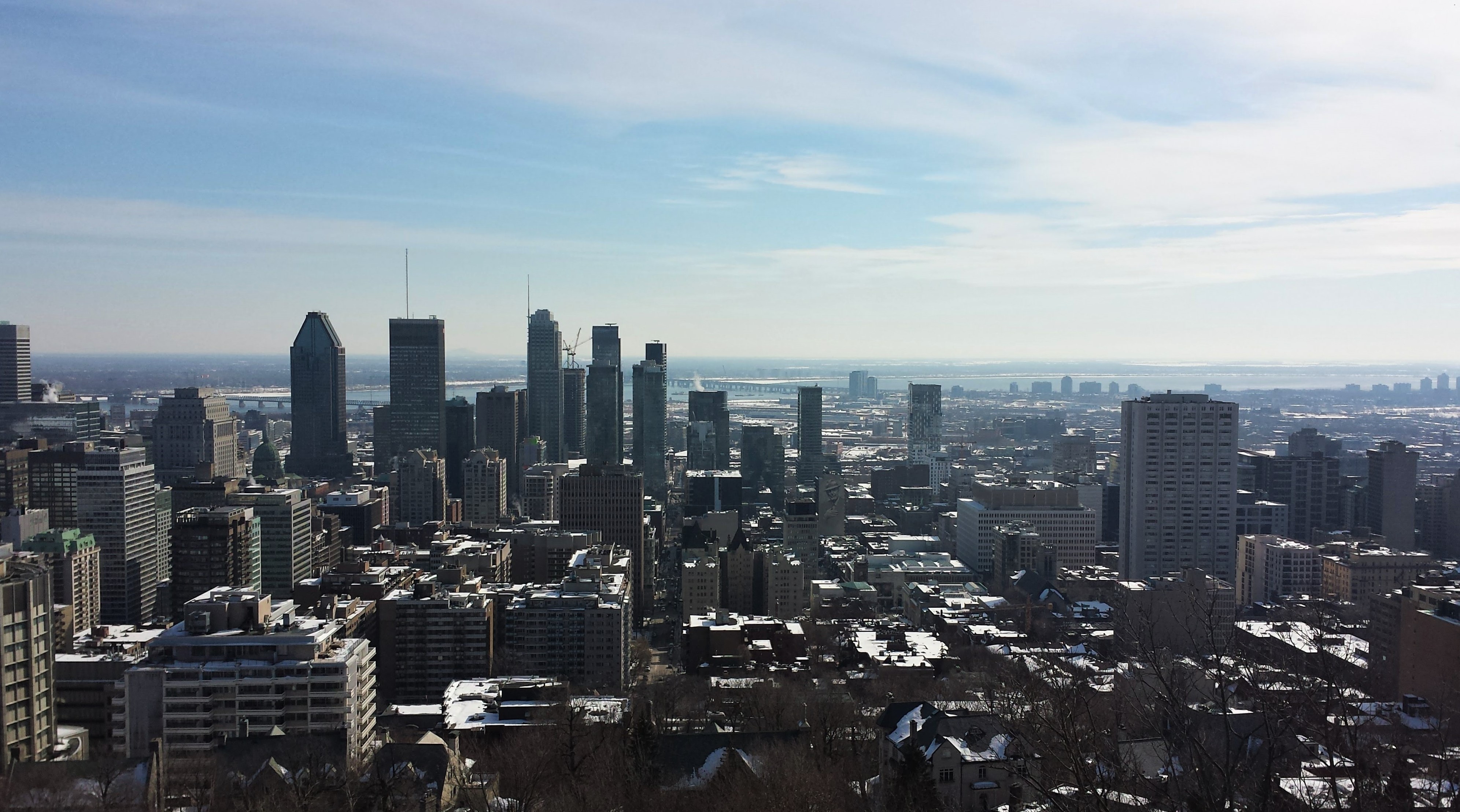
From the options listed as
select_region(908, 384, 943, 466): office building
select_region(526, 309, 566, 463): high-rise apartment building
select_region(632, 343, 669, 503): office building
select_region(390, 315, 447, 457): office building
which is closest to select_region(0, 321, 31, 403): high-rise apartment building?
select_region(390, 315, 447, 457): office building

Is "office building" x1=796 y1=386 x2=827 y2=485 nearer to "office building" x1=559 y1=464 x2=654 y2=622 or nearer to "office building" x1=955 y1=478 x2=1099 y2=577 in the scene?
"office building" x1=955 y1=478 x2=1099 y2=577

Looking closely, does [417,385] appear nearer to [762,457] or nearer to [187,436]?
[187,436]

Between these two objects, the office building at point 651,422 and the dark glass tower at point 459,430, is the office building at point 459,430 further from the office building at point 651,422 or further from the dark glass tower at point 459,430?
the office building at point 651,422

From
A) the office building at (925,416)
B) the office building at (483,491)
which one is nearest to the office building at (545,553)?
the office building at (483,491)

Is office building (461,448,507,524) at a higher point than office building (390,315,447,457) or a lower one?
lower

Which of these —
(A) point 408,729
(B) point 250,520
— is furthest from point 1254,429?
(A) point 408,729

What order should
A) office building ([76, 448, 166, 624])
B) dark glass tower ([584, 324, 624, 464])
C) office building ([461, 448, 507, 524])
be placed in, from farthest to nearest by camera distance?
dark glass tower ([584, 324, 624, 464])
office building ([461, 448, 507, 524])
office building ([76, 448, 166, 624])

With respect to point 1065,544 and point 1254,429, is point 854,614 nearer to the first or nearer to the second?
point 1065,544

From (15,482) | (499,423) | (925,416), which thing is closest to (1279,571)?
(15,482)
